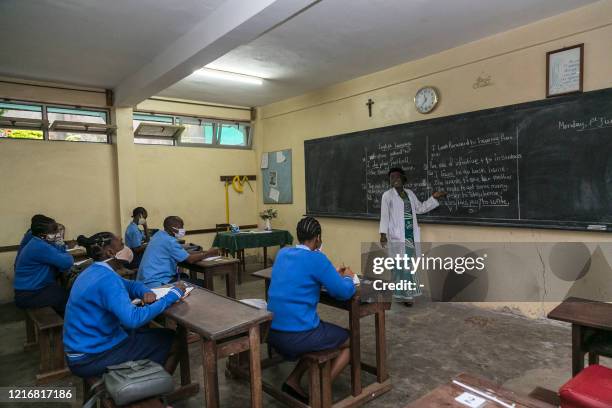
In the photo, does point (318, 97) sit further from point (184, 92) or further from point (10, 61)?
point (10, 61)

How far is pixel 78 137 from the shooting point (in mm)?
5727

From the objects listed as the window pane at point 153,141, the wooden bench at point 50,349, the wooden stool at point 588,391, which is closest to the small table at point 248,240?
the window pane at point 153,141

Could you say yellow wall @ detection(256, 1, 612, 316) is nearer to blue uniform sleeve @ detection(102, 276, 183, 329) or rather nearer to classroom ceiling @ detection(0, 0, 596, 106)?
classroom ceiling @ detection(0, 0, 596, 106)

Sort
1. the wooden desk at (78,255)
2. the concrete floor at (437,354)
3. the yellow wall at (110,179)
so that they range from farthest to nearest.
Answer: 1. the yellow wall at (110,179)
2. the wooden desk at (78,255)
3. the concrete floor at (437,354)

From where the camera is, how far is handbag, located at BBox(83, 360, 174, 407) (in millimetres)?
1740

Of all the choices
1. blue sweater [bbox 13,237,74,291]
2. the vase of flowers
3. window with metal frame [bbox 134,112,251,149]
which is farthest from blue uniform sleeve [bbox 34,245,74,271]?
the vase of flowers

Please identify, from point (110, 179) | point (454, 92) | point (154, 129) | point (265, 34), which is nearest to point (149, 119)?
point (154, 129)

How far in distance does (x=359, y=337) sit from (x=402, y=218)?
7.28ft

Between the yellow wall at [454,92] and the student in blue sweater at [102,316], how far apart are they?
3.59 m

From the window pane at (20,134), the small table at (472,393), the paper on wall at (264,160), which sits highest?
the window pane at (20,134)

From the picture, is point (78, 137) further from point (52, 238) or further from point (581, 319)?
point (581, 319)

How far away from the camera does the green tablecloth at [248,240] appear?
579 centimetres

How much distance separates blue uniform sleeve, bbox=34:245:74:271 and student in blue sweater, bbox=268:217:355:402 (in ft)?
7.39

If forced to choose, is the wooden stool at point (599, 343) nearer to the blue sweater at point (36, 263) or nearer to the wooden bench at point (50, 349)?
the wooden bench at point (50, 349)
